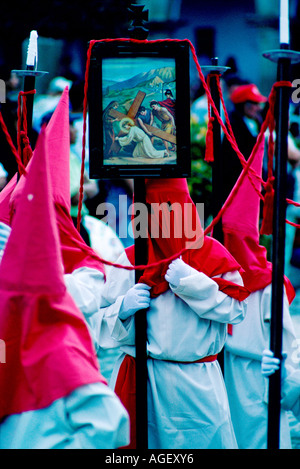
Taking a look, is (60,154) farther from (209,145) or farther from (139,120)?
(209,145)

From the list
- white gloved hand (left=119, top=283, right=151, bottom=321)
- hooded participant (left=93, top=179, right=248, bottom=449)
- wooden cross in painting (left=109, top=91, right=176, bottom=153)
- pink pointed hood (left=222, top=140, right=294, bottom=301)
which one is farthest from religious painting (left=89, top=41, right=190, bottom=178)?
pink pointed hood (left=222, top=140, right=294, bottom=301)

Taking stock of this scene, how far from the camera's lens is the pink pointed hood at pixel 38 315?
231 cm

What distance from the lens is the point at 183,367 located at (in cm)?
344

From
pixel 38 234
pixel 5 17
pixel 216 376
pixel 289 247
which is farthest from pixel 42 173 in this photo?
pixel 5 17

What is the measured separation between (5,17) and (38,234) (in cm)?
697

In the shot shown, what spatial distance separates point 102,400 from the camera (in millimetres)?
2289

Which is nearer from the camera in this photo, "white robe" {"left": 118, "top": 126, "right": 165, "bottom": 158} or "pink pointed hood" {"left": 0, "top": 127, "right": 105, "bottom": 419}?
"pink pointed hood" {"left": 0, "top": 127, "right": 105, "bottom": 419}

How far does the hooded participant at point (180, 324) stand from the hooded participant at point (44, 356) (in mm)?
970

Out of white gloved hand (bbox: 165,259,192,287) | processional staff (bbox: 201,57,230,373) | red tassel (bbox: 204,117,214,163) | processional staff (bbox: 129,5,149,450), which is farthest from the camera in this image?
processional staff (bbox: 201,57,230,373)

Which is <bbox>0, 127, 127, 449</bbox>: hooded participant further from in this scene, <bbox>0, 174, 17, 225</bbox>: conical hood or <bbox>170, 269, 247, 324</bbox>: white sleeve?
<bbox>0, 174, 17, 225</bbox>: conical hood

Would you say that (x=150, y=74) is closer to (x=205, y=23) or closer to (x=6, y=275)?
(x=6, y=275)

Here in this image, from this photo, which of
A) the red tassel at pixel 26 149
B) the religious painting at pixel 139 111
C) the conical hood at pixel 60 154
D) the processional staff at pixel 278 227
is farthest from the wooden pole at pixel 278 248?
the red tassel at pixel 26 149

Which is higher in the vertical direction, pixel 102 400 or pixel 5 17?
pixel 5 17

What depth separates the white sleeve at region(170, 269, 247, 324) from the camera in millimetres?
3299
